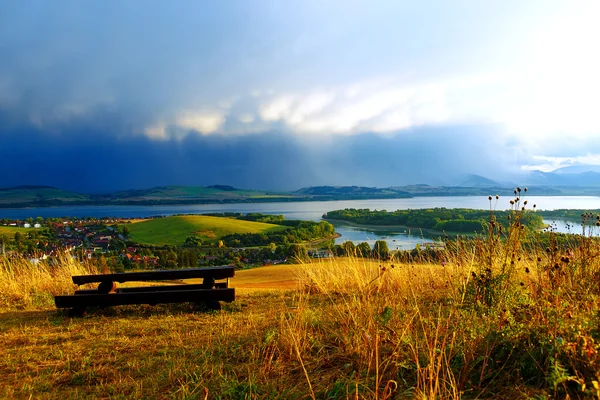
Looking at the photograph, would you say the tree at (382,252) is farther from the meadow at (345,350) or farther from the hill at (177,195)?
the hill at (177,195)

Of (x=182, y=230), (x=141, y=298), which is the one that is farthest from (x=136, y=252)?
(x=141, y=298)

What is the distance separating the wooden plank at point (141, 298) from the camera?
17.5ft

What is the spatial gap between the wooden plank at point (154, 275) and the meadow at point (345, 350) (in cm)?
55

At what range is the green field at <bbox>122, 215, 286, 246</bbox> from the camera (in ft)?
127

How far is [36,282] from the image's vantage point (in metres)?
7.64

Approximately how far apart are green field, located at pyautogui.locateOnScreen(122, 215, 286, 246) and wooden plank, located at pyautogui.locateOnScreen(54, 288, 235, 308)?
106 ft

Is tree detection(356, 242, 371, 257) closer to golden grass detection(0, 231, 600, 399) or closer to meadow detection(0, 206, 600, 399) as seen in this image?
meadow detection(0, 206, 600, 399)

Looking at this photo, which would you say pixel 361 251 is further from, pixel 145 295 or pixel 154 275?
pixel 145 295

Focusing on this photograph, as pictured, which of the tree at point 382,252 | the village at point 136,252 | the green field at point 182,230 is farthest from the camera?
the green field at point 182,230

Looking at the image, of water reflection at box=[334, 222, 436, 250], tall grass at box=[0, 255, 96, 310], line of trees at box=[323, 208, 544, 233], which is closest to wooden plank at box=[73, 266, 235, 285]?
tall grass at box=[0, 255, 96, 310]

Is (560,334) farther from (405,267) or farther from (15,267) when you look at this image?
(15,267)

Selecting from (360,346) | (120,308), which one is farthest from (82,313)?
(360,346)

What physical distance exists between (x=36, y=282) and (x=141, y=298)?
3830mm

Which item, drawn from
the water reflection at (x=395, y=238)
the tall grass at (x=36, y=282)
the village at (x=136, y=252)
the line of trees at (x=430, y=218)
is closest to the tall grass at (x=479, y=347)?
the tall grass at (x=36, y=282)
